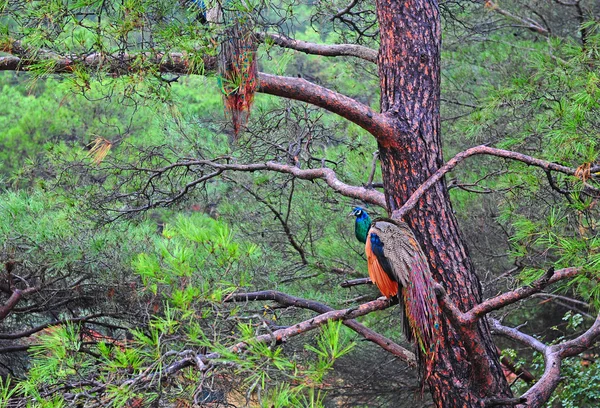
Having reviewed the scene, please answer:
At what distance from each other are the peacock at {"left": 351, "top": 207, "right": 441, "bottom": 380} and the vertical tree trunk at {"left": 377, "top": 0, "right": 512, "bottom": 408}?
220mm

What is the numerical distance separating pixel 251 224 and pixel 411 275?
3.22m

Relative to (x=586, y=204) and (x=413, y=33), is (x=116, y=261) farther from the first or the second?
(x=586, y=204)

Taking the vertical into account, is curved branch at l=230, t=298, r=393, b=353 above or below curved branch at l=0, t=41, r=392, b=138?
below

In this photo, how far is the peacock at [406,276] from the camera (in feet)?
8.00

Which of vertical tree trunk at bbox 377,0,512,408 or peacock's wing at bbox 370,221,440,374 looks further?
vertical tree trunk at bbox 377,0,512,408

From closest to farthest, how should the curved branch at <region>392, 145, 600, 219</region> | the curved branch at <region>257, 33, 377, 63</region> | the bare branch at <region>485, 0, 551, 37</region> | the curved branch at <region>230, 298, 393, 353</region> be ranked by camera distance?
the curved branch at <region>230, 298, 393, 353</region>, the curved branch at <region>392, 145, 600, 219</region>, the curved branch at <region>257, 33, 377, 63</region>, the bare branch at <region>485, 0, 551, 37</region>

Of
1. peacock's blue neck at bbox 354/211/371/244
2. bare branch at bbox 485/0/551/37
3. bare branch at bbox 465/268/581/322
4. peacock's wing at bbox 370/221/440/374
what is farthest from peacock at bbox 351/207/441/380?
bare branch at bbox 485/0/551/37

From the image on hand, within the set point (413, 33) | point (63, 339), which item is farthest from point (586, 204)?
point (63, 339)

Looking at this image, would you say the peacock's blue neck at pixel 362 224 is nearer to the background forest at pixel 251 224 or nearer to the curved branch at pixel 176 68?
the background forest at pixel 251 224

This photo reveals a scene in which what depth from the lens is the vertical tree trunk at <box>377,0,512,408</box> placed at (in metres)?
2.80

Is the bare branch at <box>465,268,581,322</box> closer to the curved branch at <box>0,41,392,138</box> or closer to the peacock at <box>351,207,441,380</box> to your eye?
the peacock at <box>351,207,441,380</box>

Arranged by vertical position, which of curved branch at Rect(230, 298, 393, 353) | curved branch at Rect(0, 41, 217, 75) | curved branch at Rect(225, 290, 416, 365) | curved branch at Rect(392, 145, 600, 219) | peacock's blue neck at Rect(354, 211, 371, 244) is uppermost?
curved branch at Rect(0, 41, 217, 75)

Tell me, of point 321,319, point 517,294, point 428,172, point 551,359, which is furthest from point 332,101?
point 551,359

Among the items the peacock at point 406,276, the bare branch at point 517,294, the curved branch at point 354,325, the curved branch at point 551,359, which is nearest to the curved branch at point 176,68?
the peacock at point 406,276
